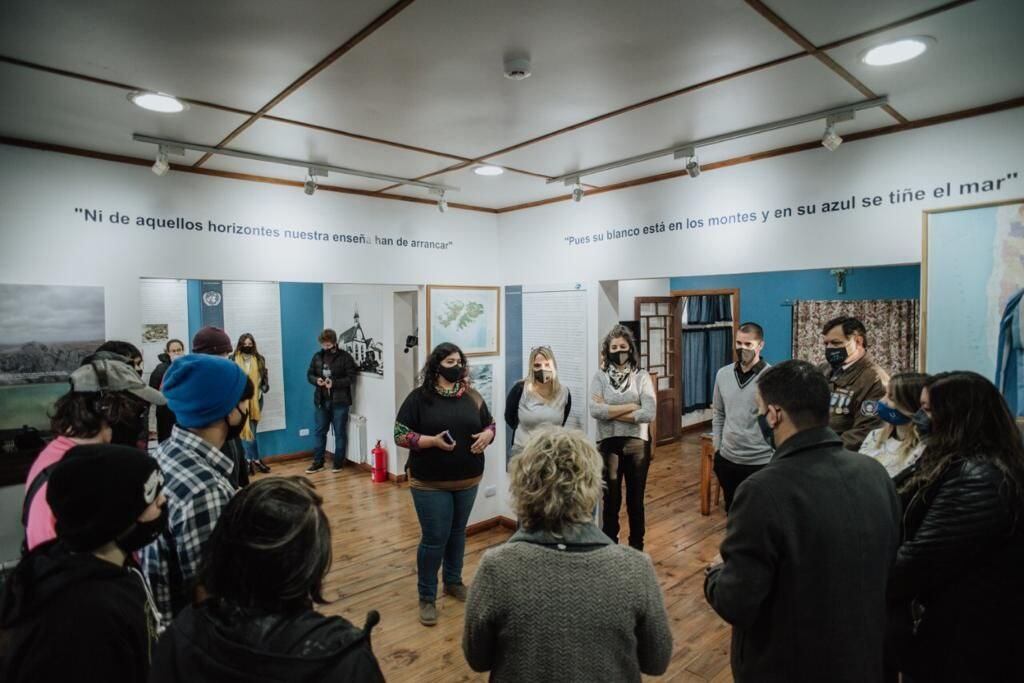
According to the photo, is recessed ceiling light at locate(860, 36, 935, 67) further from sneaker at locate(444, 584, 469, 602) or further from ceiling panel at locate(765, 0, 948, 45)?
sneaker at locate(444, 584, 469, 602)

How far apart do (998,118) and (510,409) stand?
312 cm

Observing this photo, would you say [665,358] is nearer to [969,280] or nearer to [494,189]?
[494,189]

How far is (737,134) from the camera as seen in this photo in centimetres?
287

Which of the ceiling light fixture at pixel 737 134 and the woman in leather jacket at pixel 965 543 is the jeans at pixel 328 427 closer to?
the ceiling light fixture at pixel 737 134

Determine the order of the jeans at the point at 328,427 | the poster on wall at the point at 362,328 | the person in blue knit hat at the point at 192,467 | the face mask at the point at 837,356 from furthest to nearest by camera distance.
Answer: the jeans at the point at 328,427, the poster on wall at the point at 362,328, the face mask at the point at 837,356, the person in blue knit hat at the point at 192,467

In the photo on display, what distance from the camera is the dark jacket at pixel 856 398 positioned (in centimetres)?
298

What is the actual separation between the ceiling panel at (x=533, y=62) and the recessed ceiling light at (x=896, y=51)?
30 cm

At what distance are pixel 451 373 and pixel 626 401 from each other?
1.21 m

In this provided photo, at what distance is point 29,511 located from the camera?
5.23 ft

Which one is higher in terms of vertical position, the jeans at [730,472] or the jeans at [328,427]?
the jeans at [730,472]

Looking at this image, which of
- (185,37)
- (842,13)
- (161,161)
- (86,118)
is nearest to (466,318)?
(161,161)

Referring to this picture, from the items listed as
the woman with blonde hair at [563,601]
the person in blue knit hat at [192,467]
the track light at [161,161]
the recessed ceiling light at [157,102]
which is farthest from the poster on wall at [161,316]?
the woman with blonde hair at [563,601]

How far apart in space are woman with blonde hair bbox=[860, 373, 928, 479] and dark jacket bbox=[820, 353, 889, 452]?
1.82 ft

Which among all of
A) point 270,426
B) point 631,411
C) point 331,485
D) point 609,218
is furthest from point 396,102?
point 270,426
